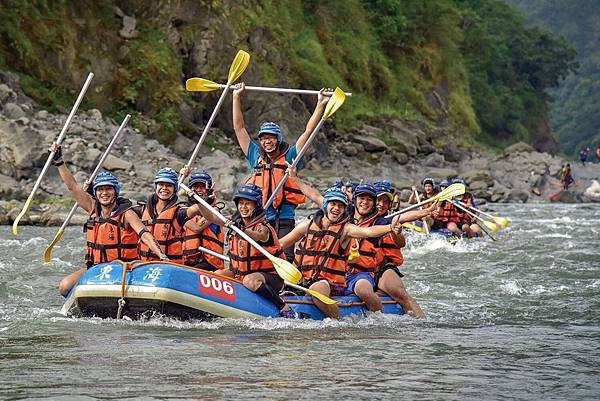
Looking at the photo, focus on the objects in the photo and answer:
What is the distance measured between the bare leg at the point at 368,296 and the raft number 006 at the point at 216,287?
121cm

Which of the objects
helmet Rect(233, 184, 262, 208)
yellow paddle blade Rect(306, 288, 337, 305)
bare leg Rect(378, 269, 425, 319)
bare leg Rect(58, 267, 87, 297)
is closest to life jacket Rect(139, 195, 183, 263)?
bare leg Rect(58, 267, 87, 297)

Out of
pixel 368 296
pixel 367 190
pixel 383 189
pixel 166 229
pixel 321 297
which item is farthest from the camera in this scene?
pixel 383 189

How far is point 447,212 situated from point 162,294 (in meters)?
11.0

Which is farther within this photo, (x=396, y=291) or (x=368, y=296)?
(x=396, y=291)

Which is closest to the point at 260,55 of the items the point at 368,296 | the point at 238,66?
the point at 238,66

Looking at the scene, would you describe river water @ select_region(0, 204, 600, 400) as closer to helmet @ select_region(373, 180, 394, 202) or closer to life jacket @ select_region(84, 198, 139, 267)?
life jacket @ select_region(84, 198, 139, 267)

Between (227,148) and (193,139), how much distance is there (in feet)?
3.32

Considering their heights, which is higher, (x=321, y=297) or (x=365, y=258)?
(x=365, y=258)

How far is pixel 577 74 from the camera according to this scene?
8069cm

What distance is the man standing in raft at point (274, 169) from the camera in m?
9.72

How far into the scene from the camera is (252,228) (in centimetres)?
877

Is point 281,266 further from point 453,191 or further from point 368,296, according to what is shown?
point 453,191

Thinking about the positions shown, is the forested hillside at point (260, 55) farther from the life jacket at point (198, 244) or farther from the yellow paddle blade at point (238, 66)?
the life jacket at point (198, 244)

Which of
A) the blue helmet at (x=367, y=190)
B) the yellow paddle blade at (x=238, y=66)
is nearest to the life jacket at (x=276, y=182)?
the blue helmet at (x=367, y=190)
